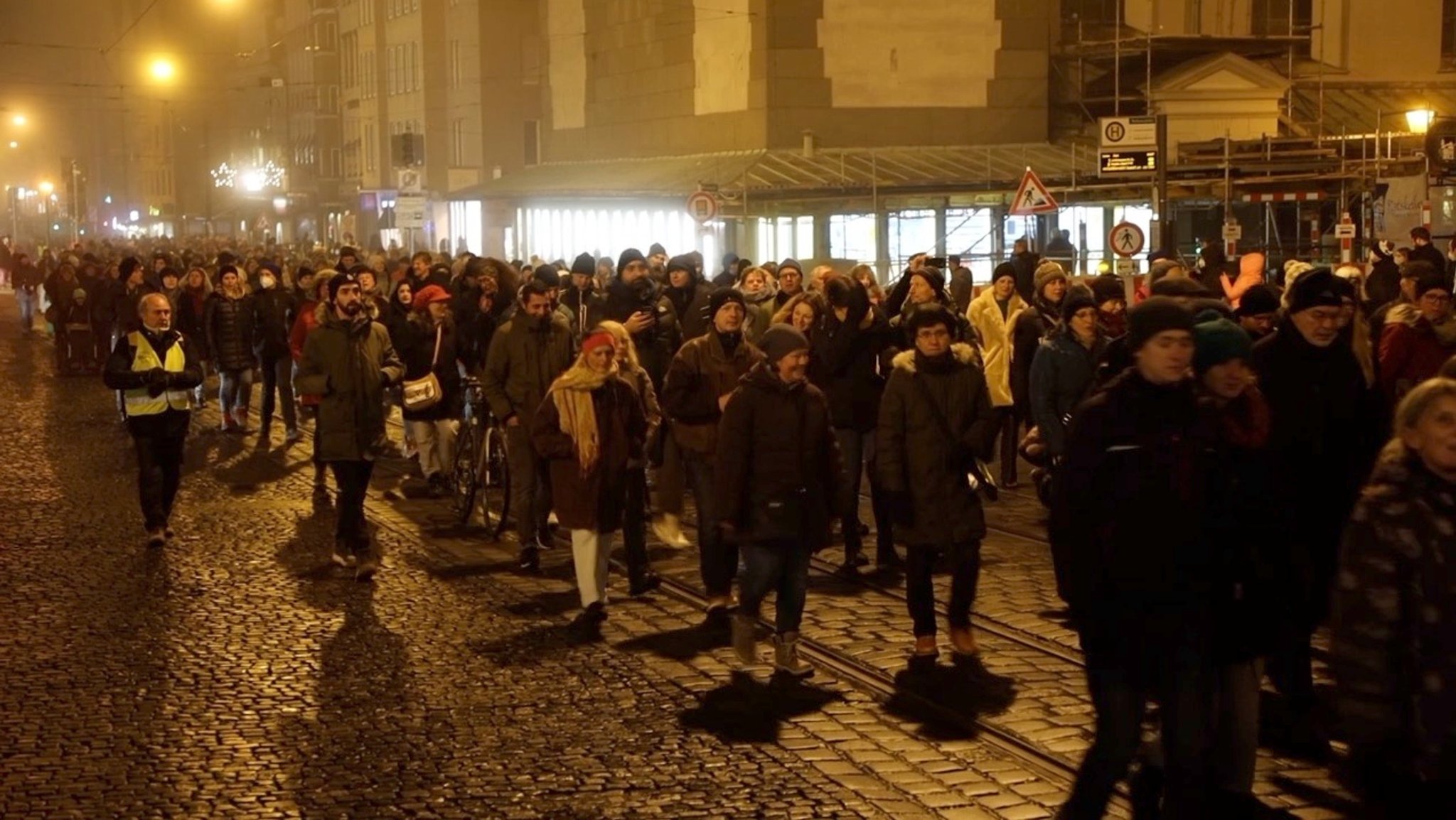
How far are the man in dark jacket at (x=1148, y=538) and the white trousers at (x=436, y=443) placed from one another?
1083 centimetres

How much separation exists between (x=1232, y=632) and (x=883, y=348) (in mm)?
7207

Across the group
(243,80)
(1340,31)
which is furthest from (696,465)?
(243,80)

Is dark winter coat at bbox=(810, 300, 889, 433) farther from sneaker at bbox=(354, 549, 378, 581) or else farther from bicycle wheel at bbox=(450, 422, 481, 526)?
bicycle wheel at bbox=(450, 422, 481, 526)

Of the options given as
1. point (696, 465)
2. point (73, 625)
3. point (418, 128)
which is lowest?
point (73, 625)

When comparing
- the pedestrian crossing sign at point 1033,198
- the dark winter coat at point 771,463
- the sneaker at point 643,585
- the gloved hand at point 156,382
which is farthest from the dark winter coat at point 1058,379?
the pedestrian crossing sign at point 1033,198

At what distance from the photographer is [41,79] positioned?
464ft

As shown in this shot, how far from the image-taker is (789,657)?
9.66m

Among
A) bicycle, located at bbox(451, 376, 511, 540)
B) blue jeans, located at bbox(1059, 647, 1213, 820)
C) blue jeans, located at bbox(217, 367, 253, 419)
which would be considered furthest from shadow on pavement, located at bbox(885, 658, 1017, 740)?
blue jeans, located at bbox(217, 367, 253, 419)

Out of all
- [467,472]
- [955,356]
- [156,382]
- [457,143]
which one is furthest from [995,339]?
[457,143]

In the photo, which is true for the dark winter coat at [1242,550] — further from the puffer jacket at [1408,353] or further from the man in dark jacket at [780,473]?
the puffer jacket at [1408,353]

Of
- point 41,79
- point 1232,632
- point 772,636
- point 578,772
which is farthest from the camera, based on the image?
point 41,79

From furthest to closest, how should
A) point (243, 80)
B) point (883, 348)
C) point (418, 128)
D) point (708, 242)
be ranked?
point (243, 80) → point (418, 128) → point (708, 242) → point (883, 348)

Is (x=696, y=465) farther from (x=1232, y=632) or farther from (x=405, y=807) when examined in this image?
(x=1232, y=632)

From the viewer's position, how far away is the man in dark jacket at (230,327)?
2156cm
